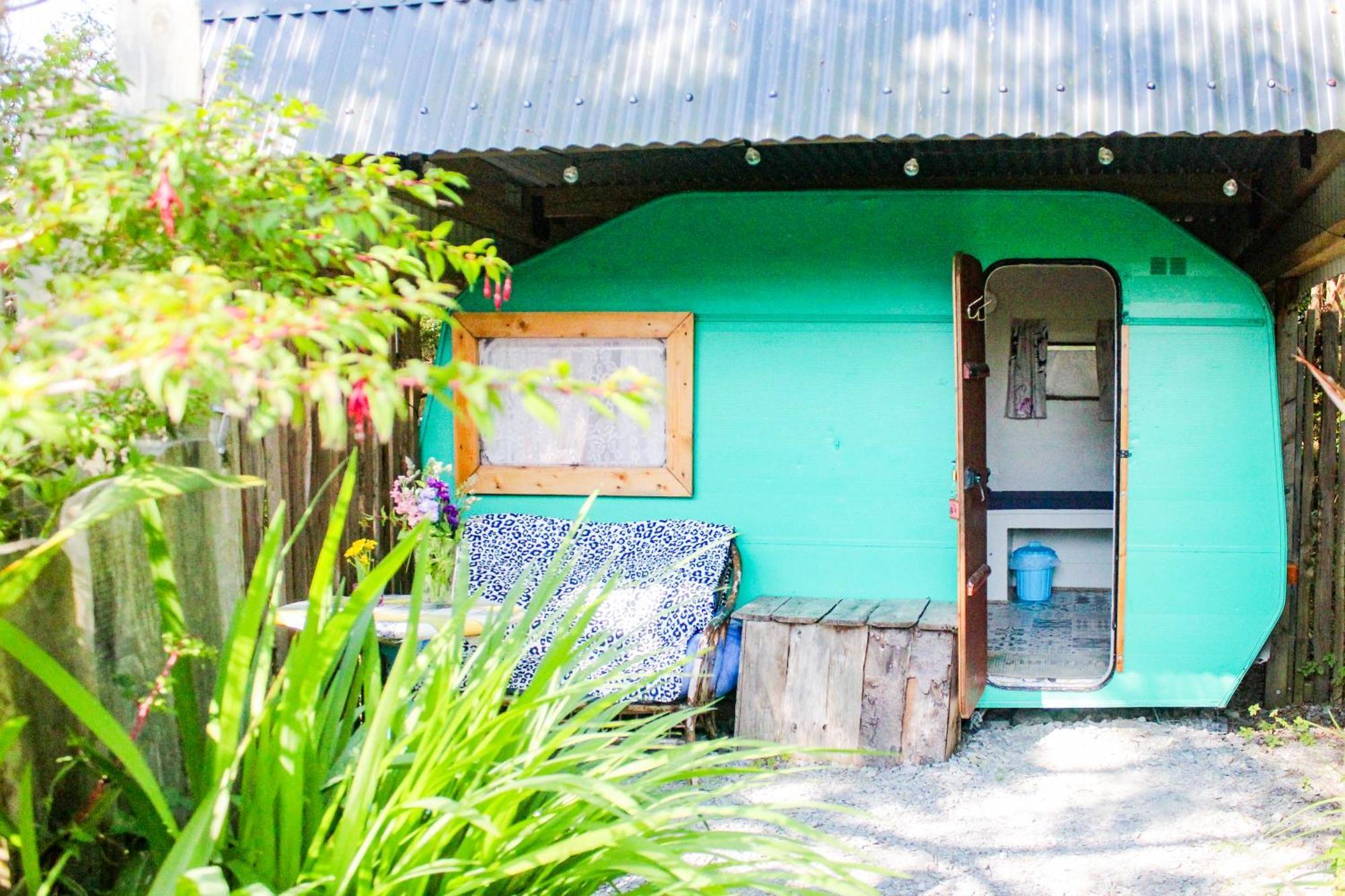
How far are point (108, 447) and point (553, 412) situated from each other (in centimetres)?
136

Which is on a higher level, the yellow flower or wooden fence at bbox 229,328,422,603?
wooden fence at bbox 229,328,422,603

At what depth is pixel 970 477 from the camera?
17.4 ft

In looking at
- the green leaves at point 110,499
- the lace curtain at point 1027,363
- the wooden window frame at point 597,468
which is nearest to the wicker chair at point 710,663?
the wooden window frame at point 597,468

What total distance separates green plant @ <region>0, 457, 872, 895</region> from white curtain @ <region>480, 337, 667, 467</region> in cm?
369

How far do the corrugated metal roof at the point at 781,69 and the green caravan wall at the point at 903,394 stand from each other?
1.10 meters

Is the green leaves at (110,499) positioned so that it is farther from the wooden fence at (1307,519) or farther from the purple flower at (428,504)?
the wooden fence at (1307,519)

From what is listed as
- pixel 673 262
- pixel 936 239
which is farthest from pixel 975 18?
pixel 673 262

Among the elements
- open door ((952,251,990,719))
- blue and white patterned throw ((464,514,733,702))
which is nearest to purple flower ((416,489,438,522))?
blue and white patterned throw ((464,514,733,702))

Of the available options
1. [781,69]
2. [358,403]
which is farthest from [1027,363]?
[358,403]

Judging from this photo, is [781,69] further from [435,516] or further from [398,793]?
[398,793]

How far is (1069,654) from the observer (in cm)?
655

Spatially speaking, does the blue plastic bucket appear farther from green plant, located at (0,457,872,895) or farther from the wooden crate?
green plant, located at (0,457,872,895)

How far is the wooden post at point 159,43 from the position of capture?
3.45 m

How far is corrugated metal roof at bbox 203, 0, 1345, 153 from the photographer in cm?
452
